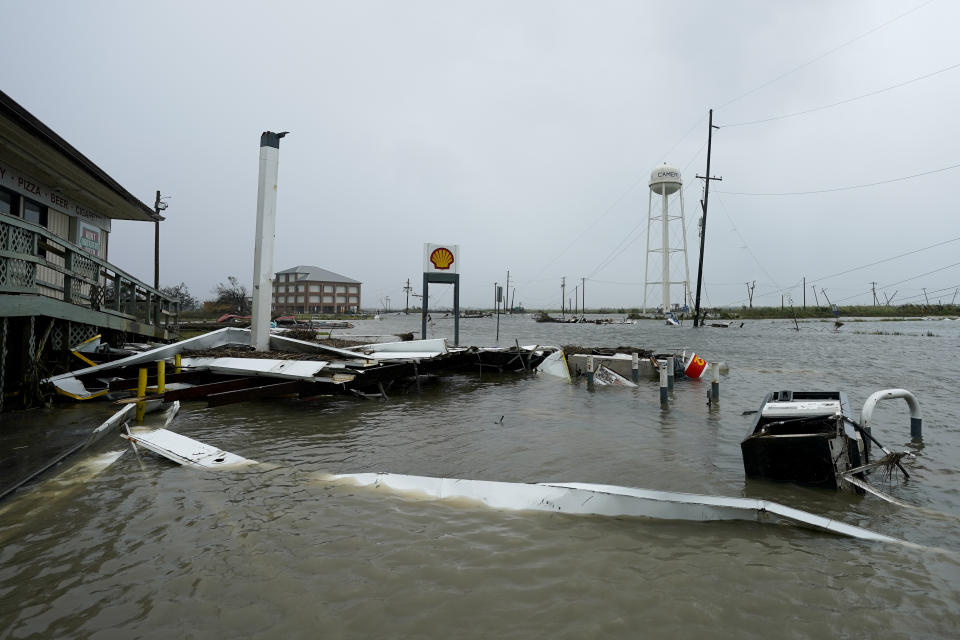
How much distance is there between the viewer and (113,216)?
622 inches

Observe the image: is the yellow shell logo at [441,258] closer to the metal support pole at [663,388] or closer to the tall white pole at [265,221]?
the tall white pole at [265,221]

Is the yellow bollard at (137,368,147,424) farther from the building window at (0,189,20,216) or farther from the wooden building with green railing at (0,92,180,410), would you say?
the building window at (0,189,20,216)

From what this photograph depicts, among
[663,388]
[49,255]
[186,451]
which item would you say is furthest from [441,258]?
[186,451]

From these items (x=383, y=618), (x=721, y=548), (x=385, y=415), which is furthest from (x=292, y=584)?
(x=385, y=415)

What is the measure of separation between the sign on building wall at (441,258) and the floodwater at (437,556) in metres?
10.2

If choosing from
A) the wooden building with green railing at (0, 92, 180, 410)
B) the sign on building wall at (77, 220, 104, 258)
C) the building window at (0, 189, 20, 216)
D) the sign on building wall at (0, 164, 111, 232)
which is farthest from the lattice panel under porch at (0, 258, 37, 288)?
the sign on building wall at (77, 220, 104, 258)

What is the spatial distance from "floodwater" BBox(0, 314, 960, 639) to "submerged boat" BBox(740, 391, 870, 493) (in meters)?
0.20

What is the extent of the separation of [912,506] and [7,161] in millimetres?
17003

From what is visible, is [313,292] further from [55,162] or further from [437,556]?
[437,556]

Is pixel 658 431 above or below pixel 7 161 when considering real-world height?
below

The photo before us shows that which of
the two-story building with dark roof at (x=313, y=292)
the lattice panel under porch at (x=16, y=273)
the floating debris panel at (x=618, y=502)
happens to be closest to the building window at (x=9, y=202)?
the lattice panel under porch at (x=16, y=273)

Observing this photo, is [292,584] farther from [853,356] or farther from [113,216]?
[853,356]

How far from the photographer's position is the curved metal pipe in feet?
19.4

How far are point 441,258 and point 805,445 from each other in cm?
1278
